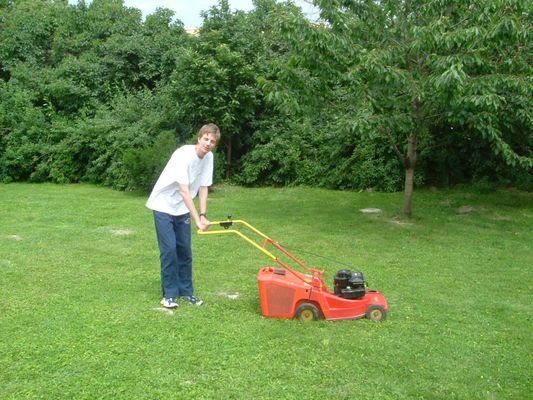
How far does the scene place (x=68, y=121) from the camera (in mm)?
16406

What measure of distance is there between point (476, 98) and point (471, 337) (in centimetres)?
389

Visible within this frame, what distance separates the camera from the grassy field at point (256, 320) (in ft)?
12.8

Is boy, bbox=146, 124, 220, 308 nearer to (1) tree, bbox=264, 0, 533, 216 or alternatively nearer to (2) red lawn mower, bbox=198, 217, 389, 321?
(2) red lawn mower, bbox=198, 217, 389, 321

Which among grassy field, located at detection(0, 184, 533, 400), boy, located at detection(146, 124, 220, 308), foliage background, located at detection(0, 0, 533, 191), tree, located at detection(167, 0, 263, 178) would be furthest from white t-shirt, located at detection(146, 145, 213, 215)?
tree, located at detection(167, 0, 263, 178)

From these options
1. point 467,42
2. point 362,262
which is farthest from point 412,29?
point 362,262

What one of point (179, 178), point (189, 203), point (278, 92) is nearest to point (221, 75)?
point (278, 92)

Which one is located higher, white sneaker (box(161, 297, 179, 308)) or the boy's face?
the boy's face

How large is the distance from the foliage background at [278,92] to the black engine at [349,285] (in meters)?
3.39

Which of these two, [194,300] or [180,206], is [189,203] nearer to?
[180,206]

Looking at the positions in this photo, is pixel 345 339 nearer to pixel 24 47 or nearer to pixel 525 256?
pixel 525 256

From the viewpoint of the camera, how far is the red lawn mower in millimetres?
5027

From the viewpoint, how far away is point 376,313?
5.11 metres

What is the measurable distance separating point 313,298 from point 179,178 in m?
1.56

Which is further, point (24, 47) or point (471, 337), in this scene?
point (24, 47)
